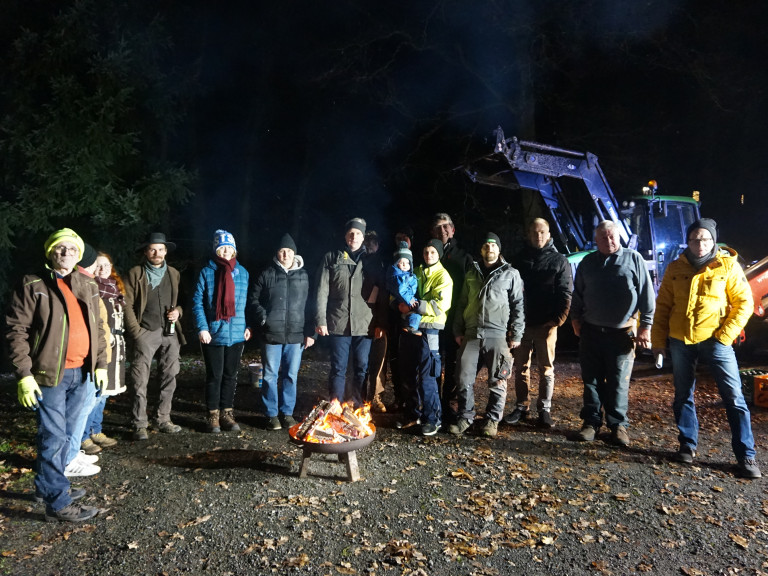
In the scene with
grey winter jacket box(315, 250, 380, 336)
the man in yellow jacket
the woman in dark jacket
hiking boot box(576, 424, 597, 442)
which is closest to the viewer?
the man in yellow jacket

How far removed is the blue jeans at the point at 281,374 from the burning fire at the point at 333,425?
133cm

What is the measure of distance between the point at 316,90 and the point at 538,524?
16952 millimetres

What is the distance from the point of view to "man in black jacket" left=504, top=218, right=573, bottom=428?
6.11 m

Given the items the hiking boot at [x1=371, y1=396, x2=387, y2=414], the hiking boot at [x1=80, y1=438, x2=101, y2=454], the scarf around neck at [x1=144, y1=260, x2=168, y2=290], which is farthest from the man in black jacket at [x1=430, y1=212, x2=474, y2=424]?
the hiking boot at [x1=80, y1=438, x2=101, y2=454]

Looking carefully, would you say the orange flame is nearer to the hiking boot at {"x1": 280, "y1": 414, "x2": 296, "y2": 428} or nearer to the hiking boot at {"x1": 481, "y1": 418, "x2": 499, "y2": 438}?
the hiking boot at {"x1": 280, "y1": 414, "x2": 296, "y2": 428}

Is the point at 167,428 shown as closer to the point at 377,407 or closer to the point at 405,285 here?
the point at 377,407

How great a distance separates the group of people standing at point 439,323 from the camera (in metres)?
4.86

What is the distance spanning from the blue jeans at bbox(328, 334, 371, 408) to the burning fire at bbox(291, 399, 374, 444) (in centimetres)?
123

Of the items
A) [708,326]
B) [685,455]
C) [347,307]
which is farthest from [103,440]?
[708,326]

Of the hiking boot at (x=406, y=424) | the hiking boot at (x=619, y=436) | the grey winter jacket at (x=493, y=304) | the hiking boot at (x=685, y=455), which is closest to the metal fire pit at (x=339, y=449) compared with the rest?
the hiking boot at (x=406, y=424)

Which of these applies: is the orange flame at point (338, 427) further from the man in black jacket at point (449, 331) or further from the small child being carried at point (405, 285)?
the man in black jacket at point (449, 331)

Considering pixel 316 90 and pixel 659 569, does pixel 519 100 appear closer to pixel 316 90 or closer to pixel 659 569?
pixel 316 90

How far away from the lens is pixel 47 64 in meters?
12.2

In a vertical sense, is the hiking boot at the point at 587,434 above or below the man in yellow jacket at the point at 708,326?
below
